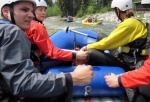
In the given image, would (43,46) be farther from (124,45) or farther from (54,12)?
(54,12)

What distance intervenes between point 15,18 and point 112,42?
183 centimetres

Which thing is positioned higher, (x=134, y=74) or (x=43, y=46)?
(x=43, y=46)

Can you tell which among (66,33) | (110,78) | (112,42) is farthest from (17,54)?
(66,33)

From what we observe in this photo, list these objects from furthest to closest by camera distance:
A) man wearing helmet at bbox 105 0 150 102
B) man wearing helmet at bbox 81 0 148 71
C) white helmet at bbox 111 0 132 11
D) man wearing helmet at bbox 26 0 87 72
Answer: white helmet at bbox 111 0 132 11, man wearing helmet at bbox 81 0 148 71, man wearing helmet at bbox 26 0 87 72, man wearing helmet at bbox 105 0 150 102

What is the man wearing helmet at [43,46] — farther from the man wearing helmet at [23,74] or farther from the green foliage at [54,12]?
the green foliage at [54,12]

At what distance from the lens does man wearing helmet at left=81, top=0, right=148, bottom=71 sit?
10.7 ft

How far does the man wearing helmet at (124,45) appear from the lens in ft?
10.7

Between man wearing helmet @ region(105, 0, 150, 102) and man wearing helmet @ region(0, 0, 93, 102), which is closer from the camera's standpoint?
man wearing helmet @ region(0, 0, 93, 102)

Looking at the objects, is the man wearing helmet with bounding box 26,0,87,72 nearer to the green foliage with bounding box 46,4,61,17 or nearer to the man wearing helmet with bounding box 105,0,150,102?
the man wearing helmet with bounding box 105,0,150,102

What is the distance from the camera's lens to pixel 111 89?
9.00 feet

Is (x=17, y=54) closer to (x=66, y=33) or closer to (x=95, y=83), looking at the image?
(x=95, y=83)

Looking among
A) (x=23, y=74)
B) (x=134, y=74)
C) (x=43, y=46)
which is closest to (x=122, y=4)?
(x=43, y=46)

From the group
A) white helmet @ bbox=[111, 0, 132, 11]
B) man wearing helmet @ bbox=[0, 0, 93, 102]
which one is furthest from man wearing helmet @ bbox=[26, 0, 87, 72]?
man wearing helmet @ bbox=[0, 0, 93, 102]

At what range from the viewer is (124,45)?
338cm
